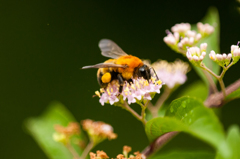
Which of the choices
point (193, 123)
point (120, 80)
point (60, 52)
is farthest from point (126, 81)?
point (60, 52)

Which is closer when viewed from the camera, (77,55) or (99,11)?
(77,55)

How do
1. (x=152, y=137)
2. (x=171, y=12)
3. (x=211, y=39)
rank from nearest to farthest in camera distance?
(x=152, y=137) < (x=211, y=39) < (x=171, y=12)

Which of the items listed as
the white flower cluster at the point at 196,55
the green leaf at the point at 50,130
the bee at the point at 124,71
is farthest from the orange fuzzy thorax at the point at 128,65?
the green leaf at the point at 50,130

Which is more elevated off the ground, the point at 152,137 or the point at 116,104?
the point at 116,104

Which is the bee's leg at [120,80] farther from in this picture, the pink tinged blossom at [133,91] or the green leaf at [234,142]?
the green leaf at [234,142]

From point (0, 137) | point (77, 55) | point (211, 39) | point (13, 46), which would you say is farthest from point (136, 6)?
point (0, 137)

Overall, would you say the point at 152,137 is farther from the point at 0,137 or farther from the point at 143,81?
the point at 0,137

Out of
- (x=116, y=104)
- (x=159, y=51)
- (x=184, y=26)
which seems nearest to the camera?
(x=116, y=104)

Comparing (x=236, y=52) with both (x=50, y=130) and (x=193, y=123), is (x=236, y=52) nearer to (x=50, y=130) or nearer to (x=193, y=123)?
(x=193, y=123)
